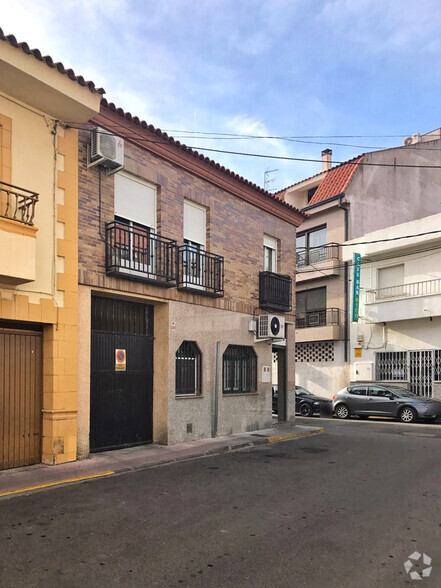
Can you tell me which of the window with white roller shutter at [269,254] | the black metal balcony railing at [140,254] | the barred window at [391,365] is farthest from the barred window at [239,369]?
the barred window at [391,365]

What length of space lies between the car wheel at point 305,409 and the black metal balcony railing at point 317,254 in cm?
760

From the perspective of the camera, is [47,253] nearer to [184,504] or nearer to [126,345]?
[126,345]

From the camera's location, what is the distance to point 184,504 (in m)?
6.58

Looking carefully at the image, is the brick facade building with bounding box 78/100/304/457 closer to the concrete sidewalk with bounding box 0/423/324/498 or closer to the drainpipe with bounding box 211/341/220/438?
the drainpipe with bounding box 211/341/220/438

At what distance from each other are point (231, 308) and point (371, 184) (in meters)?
15.2

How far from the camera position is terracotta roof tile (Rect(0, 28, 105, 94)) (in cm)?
787

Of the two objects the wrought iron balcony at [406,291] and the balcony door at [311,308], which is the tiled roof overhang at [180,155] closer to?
the wrought iron balcony at [406,291]

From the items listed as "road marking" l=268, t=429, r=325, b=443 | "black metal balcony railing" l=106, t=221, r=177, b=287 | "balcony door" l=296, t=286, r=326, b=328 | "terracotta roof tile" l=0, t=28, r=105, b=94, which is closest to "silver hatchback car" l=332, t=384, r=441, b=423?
"road marking" l=268, t=429, r=325, b=443

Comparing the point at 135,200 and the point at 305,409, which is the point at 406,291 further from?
the point at 135,200

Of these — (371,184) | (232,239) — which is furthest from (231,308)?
(371,184)

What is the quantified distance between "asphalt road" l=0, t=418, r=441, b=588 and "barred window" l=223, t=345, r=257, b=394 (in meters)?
4.50

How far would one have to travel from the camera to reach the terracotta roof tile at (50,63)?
7.87 meters

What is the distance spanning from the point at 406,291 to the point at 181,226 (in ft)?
45.2

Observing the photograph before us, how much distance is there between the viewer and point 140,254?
1108cm
